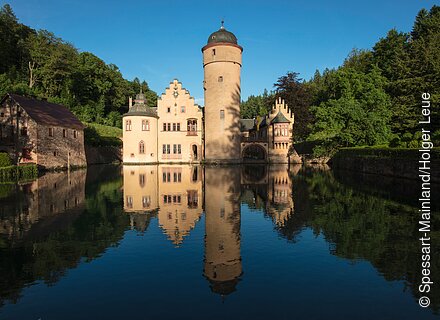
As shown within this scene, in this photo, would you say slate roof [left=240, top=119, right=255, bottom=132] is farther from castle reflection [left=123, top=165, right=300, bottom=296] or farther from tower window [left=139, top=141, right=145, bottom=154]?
castle reflection [left=123, top=165, right=300, bottom=296]

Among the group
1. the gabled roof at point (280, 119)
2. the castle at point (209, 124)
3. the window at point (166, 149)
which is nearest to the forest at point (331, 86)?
the gabled roof at point (280, 119)

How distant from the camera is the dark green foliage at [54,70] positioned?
57.9 m

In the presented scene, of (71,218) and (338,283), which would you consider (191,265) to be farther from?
(71,218)

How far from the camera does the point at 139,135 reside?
5034 cm

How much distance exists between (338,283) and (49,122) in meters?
38.9

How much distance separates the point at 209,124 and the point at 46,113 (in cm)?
2143

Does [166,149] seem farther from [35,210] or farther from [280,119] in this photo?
[35,210]

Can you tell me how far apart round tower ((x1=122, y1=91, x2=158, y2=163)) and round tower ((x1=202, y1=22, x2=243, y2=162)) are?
9.15 meters

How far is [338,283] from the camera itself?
689 centimetres

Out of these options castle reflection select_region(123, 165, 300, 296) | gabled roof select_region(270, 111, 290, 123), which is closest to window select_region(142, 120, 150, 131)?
gabled roof select_region(270, 111, 290, 123)

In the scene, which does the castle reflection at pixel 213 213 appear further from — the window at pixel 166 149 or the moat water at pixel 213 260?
the window at pixel 166 149

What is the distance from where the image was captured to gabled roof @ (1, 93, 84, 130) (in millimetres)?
36125

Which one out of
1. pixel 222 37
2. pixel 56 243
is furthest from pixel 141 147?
pixel 56 243

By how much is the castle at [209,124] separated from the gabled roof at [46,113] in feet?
30.9
